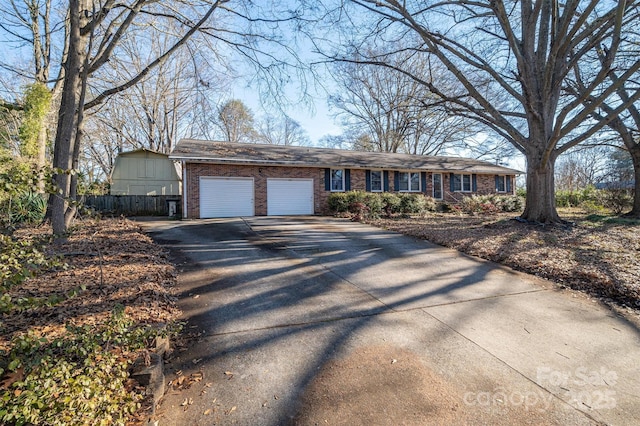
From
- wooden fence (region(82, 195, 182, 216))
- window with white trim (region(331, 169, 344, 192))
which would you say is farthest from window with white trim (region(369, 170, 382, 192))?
wooden fence (region(82, 195, 182, 216))

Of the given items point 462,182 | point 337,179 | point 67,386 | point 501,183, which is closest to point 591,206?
point 501,183

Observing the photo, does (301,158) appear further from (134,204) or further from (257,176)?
(134,204)

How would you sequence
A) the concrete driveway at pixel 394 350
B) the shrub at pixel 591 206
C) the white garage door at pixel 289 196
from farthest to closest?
the shrub at pixel 591 206, the white garage door at pixel 289 196, the concrete driveway at pixel 394 350

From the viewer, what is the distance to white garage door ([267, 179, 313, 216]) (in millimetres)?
15047

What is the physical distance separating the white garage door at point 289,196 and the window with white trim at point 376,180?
12.5 feet

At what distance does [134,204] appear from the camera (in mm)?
15570

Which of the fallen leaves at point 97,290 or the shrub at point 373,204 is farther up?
the shrub at point 373,204

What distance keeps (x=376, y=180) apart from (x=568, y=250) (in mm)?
11305

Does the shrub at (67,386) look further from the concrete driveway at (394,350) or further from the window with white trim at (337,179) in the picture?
the window with white trim at (337,179)

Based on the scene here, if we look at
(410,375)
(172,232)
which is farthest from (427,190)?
(410,375)

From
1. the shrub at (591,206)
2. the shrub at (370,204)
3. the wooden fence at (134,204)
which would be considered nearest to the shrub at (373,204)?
the shrub at (370,204)

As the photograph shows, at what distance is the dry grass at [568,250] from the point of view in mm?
4941

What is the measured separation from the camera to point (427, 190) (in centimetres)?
1869

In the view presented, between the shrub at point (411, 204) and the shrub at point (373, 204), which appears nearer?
the shrub at point (373, 204)
